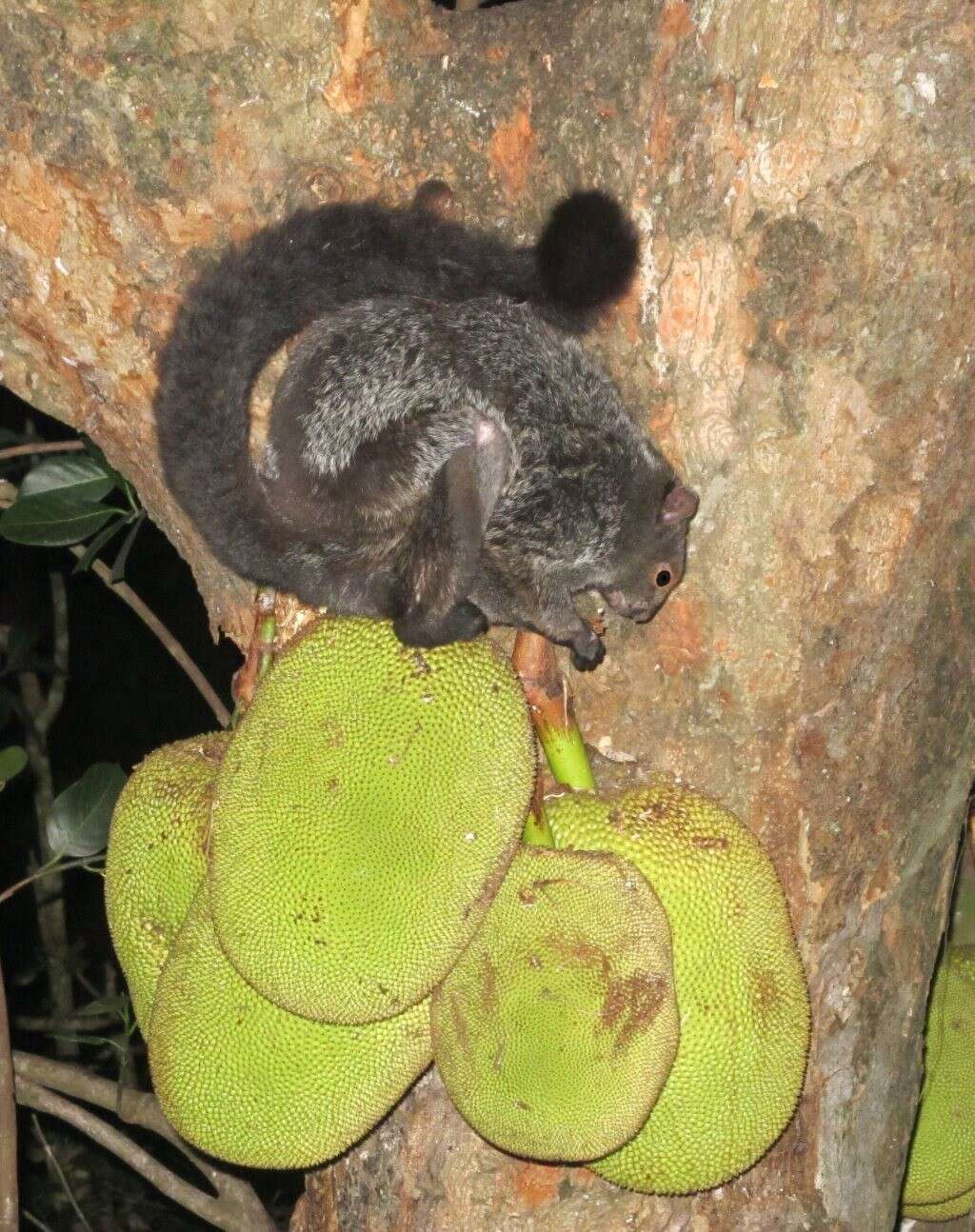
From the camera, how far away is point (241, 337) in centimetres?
167

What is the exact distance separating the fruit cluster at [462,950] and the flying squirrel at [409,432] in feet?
0.68

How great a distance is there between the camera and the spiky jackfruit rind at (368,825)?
1364mm

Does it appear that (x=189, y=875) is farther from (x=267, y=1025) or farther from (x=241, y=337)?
(x=241, y=337)

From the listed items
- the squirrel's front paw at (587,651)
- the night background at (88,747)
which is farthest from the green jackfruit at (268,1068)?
the night background at (88,747)

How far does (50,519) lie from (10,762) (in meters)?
0.45

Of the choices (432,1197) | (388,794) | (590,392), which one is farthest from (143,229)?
(432,1197)

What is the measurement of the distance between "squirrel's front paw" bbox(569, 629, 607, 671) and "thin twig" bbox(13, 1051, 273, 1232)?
3.62 feet

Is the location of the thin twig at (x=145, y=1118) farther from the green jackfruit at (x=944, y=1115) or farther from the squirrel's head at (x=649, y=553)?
the squirrel's head at (x=649, y=553)

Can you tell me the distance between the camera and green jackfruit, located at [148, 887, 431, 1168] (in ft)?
4.72

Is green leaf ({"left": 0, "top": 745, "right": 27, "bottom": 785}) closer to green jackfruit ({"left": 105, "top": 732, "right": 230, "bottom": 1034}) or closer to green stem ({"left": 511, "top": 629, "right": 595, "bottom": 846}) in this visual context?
green jackfruit ({"left": 105, "top": 732, "right": 230, "bottom": 1034})

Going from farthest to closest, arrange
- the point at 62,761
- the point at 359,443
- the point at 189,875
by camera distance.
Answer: the point at 62,761 < the point at 359,443 < the point at 189,875

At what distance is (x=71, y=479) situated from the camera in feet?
7.63

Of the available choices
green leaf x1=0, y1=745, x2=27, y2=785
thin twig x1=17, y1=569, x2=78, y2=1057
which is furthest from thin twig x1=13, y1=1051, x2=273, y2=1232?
thin twig x1=17, y1=569, x2=78, y2=1057

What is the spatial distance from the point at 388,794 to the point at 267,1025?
302mm
